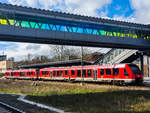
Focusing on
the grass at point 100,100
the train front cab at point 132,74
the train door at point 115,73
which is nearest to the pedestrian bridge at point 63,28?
the train door at point 115,73

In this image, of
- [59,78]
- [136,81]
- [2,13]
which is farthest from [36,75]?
[136,81]

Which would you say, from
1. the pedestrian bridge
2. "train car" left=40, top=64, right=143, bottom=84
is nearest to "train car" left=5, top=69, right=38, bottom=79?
"train car" left=40, top=64, right=143, bottom=84

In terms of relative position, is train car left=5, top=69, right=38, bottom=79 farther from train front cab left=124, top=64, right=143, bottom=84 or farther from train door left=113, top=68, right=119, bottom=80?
train front cab left=124, top=64, right=143, bottom=84

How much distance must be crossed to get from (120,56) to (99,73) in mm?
13658

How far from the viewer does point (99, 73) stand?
90.1ft

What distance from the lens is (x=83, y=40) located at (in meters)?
30.0

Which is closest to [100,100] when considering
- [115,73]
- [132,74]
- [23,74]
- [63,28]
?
[132,74]

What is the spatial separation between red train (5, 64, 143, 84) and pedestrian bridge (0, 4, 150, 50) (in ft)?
15.4

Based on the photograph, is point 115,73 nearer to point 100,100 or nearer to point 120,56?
point 100,100

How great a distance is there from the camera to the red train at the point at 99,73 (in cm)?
2312

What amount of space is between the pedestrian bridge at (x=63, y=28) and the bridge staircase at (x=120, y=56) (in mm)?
2596

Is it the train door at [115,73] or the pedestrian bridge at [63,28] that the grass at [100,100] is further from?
the pedestrian bridge at [63,28]

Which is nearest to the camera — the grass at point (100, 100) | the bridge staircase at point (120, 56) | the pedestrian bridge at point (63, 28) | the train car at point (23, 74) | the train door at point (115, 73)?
the grass at point (100, 100)

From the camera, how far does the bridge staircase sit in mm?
39259
